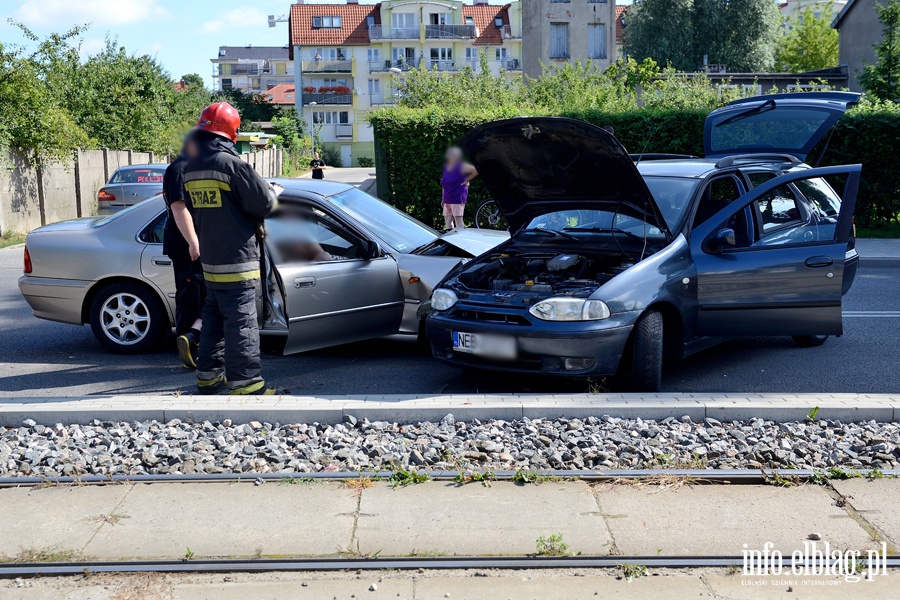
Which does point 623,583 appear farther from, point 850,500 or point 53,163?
point 53,163

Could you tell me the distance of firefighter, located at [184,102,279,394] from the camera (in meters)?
6.15

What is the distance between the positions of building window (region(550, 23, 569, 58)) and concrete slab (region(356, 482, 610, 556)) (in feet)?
160

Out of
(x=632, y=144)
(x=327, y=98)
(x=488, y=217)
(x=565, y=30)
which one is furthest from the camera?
(x=327, y=98)

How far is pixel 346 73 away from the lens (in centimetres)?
8669

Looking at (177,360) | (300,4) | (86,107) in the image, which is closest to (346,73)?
(300,4)

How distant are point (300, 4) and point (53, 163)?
232 feet

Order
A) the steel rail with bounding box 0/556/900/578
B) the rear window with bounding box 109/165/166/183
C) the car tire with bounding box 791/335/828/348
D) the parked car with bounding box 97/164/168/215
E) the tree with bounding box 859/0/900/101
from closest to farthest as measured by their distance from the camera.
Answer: the steel rail with bounding box 0/556/900/578, the car tire with bounding box 791/335/828/348, the parked car with bounding box 97/164/168/215, the rear window with bounding box 109/165/166/183, the tree with bounding box 859/0/900/101

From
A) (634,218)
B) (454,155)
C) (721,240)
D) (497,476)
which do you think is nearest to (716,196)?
(721,240)

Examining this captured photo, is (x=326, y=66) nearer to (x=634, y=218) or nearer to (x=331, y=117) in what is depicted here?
(x=331, y=117)

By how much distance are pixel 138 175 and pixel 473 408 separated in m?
17.3

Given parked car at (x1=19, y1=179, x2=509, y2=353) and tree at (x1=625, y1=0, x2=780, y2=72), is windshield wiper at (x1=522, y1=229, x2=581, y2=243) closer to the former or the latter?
parked car at (x1=19, y1=179, x2=509, y2=353)

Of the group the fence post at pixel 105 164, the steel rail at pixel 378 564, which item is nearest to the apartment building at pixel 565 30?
the fence post at pixel 105 164

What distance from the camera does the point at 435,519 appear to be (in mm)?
4434

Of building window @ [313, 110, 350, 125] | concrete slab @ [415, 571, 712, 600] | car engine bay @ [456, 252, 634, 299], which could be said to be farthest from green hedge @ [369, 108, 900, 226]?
building window @ [313, 110, 350, 125]
